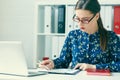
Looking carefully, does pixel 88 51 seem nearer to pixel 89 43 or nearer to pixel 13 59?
pixel 89 43

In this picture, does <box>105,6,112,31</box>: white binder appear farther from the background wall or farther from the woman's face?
the background wall

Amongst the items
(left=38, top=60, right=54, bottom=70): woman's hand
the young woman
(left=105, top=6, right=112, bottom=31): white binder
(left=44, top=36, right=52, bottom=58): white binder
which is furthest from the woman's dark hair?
(left=44, top=36, right=52, bottom=58): white binder

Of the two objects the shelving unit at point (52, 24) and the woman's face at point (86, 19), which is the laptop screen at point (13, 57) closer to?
the woman's face at point (86, 19)

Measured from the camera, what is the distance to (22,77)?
1.37 m

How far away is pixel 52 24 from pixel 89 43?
1.09 metres

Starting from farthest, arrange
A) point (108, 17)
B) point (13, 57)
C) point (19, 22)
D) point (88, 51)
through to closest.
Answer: point (19, 22), point (108, 17), point (88, 51), point (13, 57)

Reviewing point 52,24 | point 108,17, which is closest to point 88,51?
point 108,17

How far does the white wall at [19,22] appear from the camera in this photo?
338cm

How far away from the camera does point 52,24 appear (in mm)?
2896

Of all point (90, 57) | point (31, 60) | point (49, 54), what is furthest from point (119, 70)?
point (31, 60)

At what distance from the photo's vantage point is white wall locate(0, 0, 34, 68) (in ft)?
11.1

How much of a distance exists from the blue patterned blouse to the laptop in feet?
1.56

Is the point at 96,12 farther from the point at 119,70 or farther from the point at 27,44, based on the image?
the point at 27,44

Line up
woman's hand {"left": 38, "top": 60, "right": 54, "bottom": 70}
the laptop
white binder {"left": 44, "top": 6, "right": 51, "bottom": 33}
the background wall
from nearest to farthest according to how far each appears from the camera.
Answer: the laptop
woman's hand {"left": 38, "top": 60, "right": 54, "bottom": 70}
white binder {"left": 44, "top": 6, "right": 51, "bottom": 33}
the background wall
